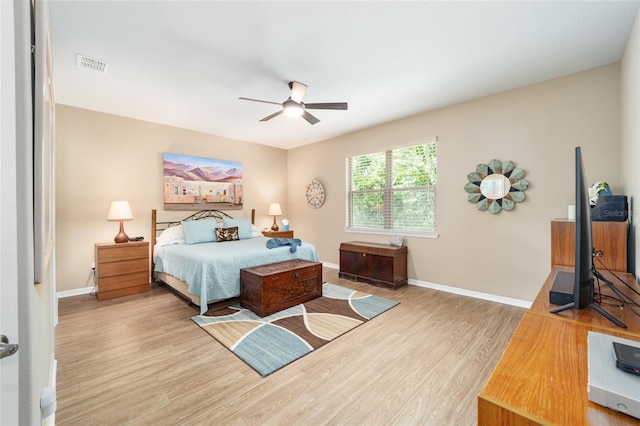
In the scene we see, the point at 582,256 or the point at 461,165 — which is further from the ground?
the point at 461,165

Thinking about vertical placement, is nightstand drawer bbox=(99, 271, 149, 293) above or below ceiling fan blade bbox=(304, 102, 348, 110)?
below

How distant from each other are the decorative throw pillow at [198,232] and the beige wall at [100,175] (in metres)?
0.71

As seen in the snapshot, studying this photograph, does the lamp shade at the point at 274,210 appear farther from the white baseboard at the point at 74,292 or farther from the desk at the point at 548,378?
the desk at the point at 548,378

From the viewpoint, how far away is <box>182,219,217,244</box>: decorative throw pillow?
13.9 ft

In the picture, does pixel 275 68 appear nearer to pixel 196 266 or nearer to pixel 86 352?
pixel 196 266

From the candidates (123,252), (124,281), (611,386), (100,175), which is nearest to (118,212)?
(123,252)

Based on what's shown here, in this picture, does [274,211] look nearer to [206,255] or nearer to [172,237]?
[172,237]

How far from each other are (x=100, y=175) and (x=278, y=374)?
398 centimetres

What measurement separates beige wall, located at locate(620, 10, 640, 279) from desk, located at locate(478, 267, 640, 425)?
126cm

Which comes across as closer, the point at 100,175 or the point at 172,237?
the point at 100,175

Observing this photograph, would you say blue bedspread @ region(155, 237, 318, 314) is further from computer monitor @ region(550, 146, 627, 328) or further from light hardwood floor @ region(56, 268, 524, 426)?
computer monitor @ region(550, 146, 627, 328)

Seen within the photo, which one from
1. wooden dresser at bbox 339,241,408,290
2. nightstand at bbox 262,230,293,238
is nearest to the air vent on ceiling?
nightstand at bbox 262,230,293,238

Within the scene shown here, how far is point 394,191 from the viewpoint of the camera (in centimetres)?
466

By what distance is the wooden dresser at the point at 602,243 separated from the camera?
1976 millimetres
